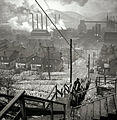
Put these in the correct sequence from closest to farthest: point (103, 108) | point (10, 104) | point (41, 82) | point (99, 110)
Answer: point (10, 104), point (99, 110), point (103, 108), point (41, 82)

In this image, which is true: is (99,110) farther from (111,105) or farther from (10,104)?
(10,104)

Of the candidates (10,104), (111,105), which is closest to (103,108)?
(111,105)

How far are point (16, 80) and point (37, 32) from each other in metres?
36.8

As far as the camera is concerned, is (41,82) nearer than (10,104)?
No

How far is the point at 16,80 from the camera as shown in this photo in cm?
3441

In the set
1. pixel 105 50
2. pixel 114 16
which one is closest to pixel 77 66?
pixel 105 50

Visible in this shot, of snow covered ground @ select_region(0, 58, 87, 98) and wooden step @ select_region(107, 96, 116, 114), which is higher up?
wooden step @ select_region(107, 96, 116, 114)

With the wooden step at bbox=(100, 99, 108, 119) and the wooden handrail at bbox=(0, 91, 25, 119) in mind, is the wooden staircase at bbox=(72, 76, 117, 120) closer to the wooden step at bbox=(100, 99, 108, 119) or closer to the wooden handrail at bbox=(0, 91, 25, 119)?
the wooden step at bbox=(100, 99, 108, 119)

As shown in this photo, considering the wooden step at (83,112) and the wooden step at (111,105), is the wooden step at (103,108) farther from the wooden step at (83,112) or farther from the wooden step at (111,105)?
the wooden step at (83,112)

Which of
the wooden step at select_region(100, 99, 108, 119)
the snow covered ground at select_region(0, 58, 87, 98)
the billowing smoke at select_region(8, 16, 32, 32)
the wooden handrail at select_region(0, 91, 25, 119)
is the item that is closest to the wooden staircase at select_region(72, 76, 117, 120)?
the wooden step at select_region(100, 99, 108, 119)

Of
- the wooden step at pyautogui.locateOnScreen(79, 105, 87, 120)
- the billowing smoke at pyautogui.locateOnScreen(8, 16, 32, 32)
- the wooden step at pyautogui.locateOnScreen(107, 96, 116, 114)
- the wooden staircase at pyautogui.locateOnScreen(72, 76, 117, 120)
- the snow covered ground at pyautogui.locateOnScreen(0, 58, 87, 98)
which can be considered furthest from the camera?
the billowing smoke at pyautogui.locateOnScreen(8, 16, 32, 32)

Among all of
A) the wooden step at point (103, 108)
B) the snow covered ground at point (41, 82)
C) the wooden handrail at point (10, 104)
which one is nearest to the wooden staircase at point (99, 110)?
the wooden step at point (103, 108)

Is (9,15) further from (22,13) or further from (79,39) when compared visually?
(79,39)

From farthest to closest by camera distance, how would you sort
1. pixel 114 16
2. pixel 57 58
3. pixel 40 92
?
pixel 114 16 → pixel 57 58 → pixel 40 92
